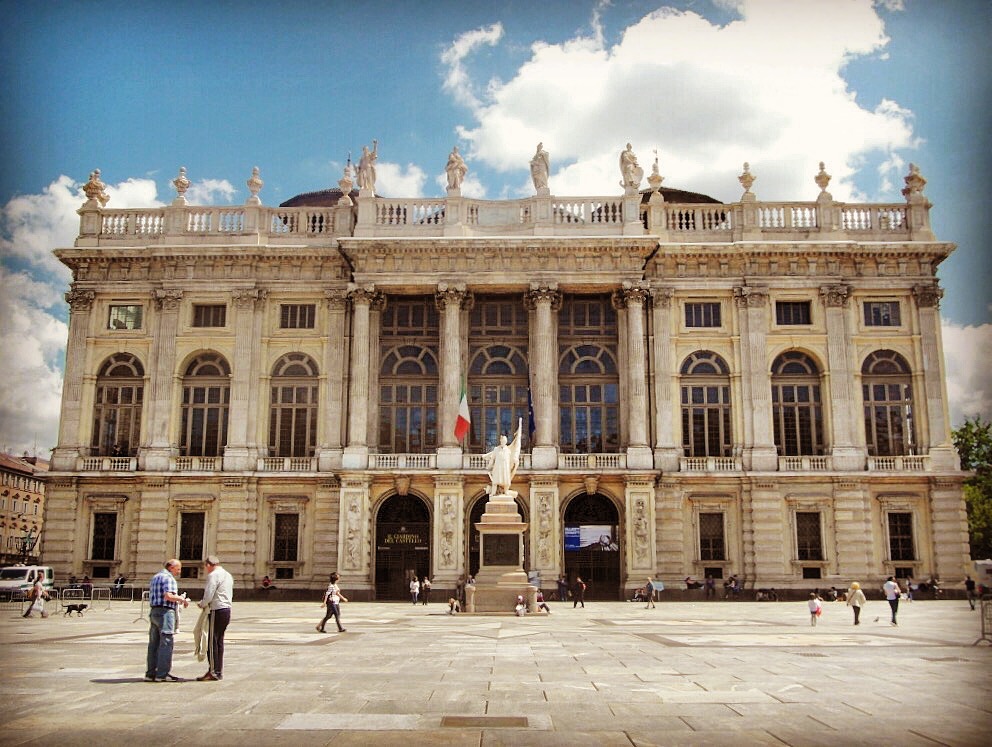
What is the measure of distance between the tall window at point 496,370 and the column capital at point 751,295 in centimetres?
991

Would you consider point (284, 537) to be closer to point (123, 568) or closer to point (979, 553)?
point (123, 568)

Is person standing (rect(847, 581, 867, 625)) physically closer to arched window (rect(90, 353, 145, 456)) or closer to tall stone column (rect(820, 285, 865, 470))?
tall stone column (rect(820, 285, 865, 470))

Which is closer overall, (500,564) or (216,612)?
(216,612)

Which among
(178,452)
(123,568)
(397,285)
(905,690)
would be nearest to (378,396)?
(397,285)

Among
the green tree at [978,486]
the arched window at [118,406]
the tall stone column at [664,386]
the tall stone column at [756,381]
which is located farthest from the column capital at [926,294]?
the arched window at [118,406]

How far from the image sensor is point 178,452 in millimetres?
42938

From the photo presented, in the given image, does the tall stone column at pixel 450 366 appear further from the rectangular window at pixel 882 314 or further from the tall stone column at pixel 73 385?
the rectangular window at pixel 882 314

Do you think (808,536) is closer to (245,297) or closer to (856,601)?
(856,601)

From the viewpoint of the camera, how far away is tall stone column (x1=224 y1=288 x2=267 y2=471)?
42203 mm

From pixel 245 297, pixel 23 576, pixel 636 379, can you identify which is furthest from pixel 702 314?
pixel 23 576

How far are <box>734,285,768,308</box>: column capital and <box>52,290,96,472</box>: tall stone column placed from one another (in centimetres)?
3004

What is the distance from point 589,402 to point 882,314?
46.5 feet

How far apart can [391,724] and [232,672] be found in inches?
197

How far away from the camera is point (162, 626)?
12242 mm
